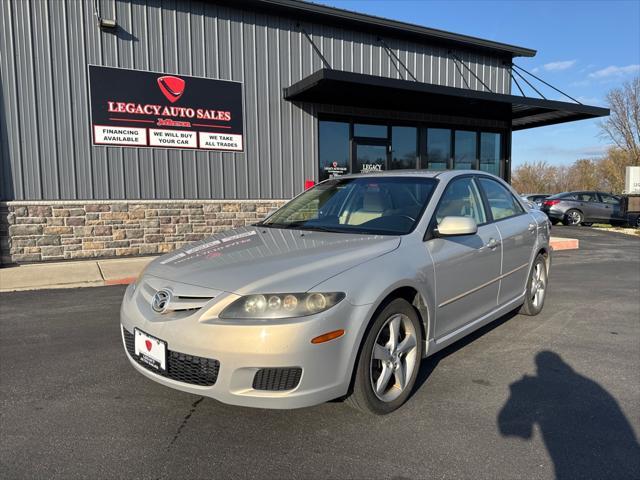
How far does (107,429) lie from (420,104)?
37.4 feet

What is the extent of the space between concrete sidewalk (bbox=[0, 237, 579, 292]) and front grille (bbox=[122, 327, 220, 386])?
17.2 ft

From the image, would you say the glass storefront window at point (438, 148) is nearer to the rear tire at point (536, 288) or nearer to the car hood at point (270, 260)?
the rear tire at point (536, 288)

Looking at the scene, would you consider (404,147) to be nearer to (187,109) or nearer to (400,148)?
(400,148)

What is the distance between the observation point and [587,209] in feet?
63.7

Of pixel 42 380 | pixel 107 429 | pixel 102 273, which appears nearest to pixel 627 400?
pixel 107 429

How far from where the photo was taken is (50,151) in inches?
350

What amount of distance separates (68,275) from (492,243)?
6628 mm

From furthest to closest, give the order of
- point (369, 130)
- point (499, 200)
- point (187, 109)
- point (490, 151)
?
point (490, 151) → point (369, 130) → point (187, 109) → point (499, 200)

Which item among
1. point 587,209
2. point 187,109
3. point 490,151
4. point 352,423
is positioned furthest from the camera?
point 587,209

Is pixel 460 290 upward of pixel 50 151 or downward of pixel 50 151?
downward

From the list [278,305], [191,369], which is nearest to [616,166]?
[278,305]

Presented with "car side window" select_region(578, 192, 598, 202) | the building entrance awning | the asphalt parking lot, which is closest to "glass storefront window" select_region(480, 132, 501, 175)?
the building entrance awning

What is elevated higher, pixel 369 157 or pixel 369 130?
pixel 369 130

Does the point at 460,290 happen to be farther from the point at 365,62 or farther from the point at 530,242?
the point at 365,62
